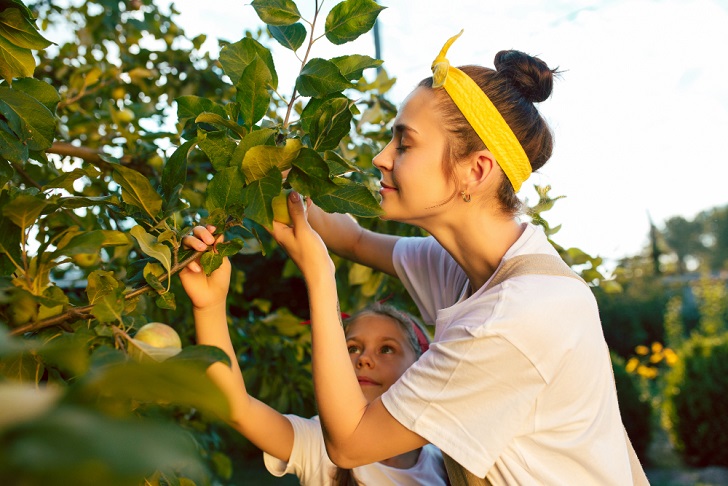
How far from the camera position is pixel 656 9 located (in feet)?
16.3

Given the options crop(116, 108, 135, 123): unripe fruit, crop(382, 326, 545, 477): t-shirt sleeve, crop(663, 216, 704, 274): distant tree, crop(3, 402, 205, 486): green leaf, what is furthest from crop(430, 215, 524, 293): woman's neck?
crop(663, 216, 704, 274): distant tree

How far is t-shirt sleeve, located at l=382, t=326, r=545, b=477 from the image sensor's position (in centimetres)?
117

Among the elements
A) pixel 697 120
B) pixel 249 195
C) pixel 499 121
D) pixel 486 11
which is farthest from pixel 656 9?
pixel 249 195

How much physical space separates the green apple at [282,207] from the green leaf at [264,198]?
193 millimetres

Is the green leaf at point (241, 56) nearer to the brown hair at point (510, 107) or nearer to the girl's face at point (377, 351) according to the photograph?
the brown hair at point (510, 107)

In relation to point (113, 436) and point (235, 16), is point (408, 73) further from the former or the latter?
point (113, 436)

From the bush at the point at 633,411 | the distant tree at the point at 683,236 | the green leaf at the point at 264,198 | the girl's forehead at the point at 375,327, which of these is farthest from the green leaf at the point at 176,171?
the distant tree at the point at 683,236

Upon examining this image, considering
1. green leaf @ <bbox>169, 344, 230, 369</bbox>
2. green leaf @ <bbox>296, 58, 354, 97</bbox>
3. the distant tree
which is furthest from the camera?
the distant tree

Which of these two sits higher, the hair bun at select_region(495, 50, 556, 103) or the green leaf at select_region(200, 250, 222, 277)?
the hair bun at select_region(495, 50, 556, 103)

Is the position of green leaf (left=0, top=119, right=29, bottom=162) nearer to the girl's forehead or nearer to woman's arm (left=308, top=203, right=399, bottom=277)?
woman's arm (left=308, top=203, right=399, bottom=277)

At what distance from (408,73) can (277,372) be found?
2232 millimetres

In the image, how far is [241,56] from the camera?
3.33ft

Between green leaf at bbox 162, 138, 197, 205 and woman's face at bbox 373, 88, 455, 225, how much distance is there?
0.55 m

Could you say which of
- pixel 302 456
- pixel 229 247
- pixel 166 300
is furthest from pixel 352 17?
pixel 302 456
